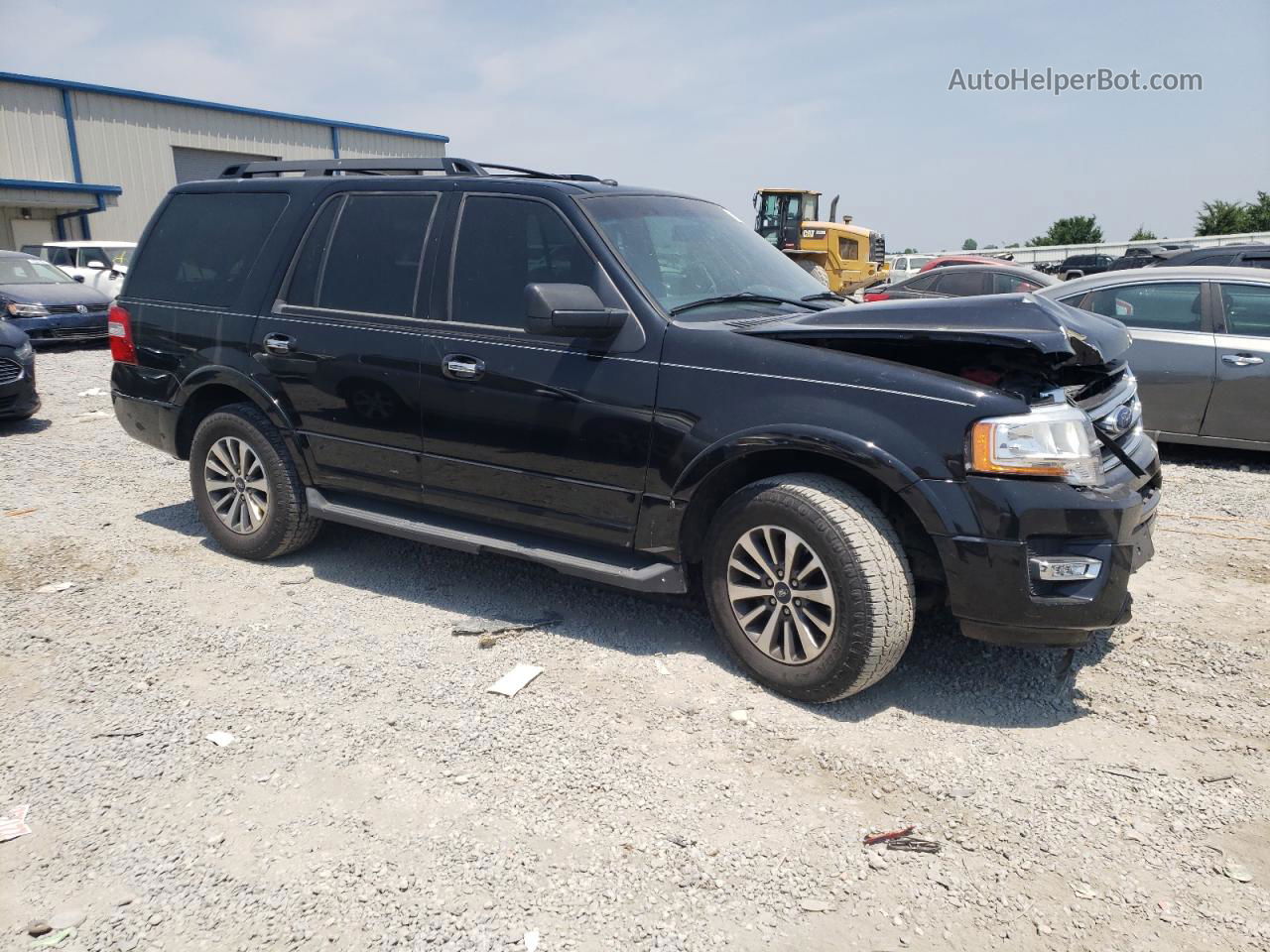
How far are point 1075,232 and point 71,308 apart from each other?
69371mm

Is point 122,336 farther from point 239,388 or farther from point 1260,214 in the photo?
point 1260,214

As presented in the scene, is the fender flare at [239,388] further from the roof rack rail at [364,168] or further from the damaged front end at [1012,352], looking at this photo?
the damaged front end at [1012,352]

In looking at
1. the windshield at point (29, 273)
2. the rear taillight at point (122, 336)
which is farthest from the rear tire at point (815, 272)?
the windshield at point (29, 273)

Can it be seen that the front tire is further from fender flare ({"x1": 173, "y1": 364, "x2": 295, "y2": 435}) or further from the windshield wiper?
fender flare ({"x1": 173, "y1": 364, "x2": 295, "y2": 435})

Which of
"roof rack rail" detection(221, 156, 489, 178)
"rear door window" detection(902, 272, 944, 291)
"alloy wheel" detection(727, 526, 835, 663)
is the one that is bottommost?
"alloy wheel" detection(727, 526, 835, 663)

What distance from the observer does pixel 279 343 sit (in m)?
4.94

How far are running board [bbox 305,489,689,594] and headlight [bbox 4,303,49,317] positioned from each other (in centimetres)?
1215

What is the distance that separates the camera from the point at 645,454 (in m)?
3.91

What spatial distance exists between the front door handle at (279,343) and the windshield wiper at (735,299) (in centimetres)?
212

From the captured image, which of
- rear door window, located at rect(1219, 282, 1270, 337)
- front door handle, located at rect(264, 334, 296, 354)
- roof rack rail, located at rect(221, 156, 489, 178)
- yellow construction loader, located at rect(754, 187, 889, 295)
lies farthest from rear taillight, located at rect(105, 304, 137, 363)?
yellow construction loader, located at rect(754, 187, 889, 295)

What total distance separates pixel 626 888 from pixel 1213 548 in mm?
4599

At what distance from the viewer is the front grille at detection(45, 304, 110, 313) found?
14.6 m

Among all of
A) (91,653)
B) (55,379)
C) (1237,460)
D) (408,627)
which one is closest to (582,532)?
(408,627)

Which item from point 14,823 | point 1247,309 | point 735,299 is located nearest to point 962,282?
point 1247,309
